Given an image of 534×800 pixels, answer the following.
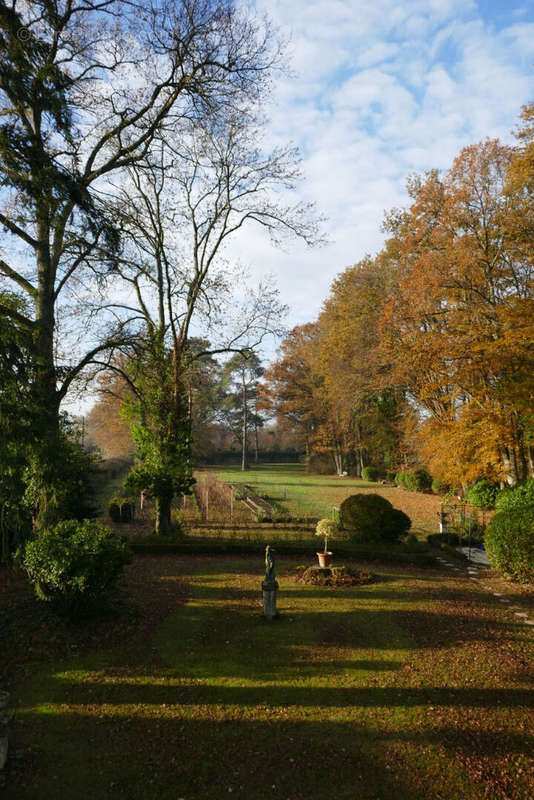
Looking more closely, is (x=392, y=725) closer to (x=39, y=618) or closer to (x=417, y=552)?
(x=39, y=618)

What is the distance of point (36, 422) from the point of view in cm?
638

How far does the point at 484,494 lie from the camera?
1967 centimetres

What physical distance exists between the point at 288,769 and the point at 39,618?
477cm

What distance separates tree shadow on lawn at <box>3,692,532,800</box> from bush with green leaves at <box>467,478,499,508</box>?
16.3m

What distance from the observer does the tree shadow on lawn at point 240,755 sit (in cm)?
387

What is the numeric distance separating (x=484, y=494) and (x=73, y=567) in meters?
17.7

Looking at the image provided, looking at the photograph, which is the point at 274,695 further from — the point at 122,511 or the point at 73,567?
the point at 122,511

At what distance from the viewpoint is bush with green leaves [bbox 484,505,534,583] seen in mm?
10453

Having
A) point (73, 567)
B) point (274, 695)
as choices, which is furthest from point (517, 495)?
point (73, 567)

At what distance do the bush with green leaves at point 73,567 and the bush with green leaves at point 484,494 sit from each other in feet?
54.6

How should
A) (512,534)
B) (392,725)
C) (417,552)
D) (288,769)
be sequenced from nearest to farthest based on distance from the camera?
1. (288,769)
2. (392,725)
3. (512,534)
4. (417,552)

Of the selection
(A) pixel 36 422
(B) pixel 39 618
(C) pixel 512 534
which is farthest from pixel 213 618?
(C) pixel 512 534

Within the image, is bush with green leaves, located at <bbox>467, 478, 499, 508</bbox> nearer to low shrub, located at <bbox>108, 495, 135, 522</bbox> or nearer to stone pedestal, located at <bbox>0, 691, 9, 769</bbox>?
low shrub, located at <bbox>108, 495, 135, 522</bbox>

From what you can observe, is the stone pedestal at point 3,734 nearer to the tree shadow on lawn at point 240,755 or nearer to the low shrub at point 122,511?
the tree shadow on lawn at point 240,755
